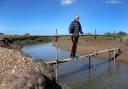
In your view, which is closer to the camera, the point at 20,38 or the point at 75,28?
the point at 75,28

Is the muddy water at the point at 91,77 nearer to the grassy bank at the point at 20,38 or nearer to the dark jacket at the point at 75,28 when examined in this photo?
the dark jacket at the point at 75,28

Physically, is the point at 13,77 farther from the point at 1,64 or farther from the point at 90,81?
the point at 90,81

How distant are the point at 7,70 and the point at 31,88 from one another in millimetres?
1058

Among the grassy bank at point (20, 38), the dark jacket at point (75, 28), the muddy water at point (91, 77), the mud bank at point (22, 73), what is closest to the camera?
the mud bank at point (22, 73)

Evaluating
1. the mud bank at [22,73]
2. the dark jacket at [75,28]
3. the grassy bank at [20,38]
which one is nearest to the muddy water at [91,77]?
the dark jacket at [75,28]

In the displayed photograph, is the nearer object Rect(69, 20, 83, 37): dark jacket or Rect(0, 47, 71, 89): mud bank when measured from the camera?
Rect(0, 47, 71, 89): mud bank

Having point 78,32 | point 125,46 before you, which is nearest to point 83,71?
point 78,32

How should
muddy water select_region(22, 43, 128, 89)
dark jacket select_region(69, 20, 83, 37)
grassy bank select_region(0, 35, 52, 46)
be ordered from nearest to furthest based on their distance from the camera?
1. muddy water select_region(22, 43, 128, 89)
2. dark jacket select_region(69, 20, 83, 37)
3. grassy bank select_region(0, 35, 52, 46)

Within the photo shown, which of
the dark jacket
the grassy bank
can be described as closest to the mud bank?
the grassy bank

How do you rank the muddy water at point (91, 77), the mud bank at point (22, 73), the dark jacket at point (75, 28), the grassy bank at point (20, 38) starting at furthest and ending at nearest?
the grassy bank at point (20, 38) → the dark jacket at point (75, 28) → the muddy water at point (91, 77) → the mud bank at point (22, 73)

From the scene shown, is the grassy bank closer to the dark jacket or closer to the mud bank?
the dark jacket

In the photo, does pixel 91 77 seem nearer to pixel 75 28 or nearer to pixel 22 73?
pixel 75 28

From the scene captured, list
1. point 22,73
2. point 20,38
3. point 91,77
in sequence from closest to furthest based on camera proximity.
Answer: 1. point 22,73
2. point 91,77
3. point 20,38

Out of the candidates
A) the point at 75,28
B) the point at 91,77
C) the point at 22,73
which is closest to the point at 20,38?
the point at 91,77
